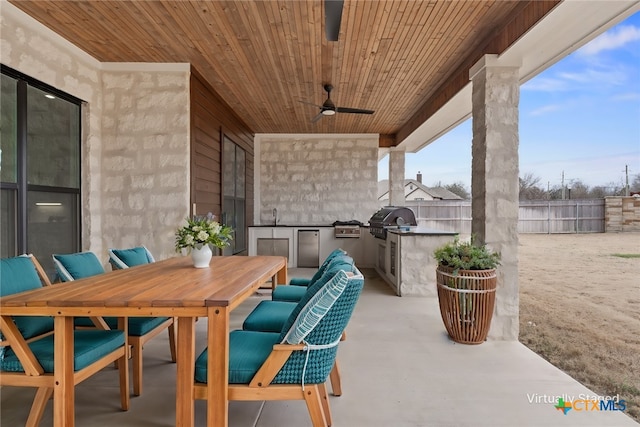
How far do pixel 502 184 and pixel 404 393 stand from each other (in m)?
2.01

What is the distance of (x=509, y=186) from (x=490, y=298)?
1008mm

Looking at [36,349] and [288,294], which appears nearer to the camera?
[36,349]

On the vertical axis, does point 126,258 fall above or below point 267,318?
above

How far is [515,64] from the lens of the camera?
3.06m

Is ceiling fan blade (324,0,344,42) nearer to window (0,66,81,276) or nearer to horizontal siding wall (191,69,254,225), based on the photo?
horizontal siding wall (191,69,254,225)

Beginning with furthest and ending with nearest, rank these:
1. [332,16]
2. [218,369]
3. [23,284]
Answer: [332,16], [23,284], [218,369]

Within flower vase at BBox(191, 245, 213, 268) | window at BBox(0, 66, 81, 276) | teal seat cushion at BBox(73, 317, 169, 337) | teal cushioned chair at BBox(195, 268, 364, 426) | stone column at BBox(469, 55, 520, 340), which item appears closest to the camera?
teal cushioned chair at BBox(195, 268, 364, 426)

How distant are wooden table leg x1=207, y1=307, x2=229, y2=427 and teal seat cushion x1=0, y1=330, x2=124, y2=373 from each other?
0.68 m

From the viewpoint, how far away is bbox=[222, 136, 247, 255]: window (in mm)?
5523

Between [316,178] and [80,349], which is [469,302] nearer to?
[80,349]

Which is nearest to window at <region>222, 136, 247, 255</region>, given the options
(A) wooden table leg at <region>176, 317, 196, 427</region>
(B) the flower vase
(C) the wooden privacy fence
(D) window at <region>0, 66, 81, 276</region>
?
(D) window at <region>0, 66, 81, 276</region>

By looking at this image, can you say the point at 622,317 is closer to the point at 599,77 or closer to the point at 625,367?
the point at 625,367

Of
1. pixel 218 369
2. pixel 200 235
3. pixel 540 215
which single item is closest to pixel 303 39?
pixel 200 235

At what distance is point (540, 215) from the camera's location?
9.20 metres
